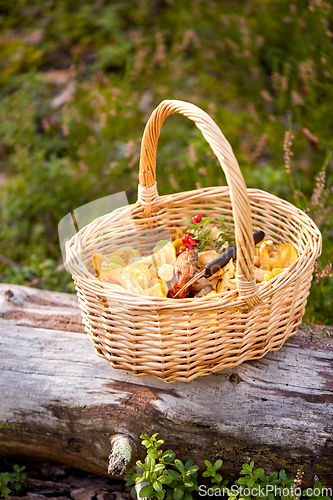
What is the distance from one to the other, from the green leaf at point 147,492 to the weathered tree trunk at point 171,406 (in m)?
0.17

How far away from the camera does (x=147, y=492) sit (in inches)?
47.9

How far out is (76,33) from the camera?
4863 millimetres

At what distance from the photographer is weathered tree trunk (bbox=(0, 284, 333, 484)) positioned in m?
1.33

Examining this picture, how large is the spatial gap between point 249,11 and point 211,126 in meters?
3.89

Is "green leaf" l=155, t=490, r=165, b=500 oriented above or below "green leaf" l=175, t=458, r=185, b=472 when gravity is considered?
above

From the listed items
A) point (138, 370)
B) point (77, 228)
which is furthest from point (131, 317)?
point (77, 228)

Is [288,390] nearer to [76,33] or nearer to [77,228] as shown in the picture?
[77,228]

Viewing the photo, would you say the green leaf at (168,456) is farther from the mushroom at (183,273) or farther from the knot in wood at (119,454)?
the mushroom at (183,273)

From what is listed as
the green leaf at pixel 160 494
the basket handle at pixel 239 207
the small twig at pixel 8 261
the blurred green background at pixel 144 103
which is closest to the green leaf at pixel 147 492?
the green leaf at pixel 160 494

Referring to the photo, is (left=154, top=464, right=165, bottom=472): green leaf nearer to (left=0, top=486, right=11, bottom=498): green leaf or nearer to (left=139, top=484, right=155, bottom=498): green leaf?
(left=139, top=484, right=155, bottom=498): green leaf

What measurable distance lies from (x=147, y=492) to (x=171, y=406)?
0.89 feet

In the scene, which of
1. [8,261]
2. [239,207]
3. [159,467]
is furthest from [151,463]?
[8,261]

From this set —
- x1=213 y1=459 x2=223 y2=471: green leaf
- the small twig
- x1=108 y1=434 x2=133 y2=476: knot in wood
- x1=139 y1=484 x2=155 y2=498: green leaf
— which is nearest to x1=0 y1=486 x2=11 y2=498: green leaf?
x1=108 y1=434 x2=133 y2=476: knot in wood

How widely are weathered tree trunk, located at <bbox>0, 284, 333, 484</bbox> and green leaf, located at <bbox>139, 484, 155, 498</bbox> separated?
17 centimetres
